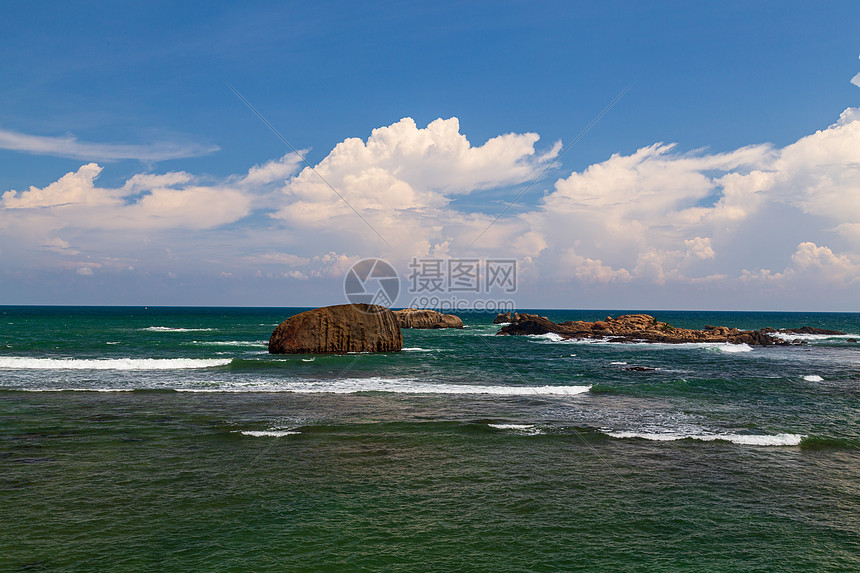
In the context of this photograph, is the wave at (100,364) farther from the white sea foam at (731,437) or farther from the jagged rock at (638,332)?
the jagged rock at (638,332)

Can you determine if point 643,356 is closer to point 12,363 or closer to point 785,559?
point 785,559

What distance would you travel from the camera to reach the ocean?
845cm

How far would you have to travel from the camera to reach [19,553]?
8211 mm

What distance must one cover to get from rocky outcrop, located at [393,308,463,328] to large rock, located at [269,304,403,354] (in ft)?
175

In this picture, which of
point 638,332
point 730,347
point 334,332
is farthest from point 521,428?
point 638,332

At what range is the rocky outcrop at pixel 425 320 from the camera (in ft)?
310

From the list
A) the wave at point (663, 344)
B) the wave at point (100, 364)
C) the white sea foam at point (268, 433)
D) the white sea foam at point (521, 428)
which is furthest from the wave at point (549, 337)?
the white sea foam at point (268, 433)

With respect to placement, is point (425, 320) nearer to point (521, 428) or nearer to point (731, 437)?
point (521, 428)

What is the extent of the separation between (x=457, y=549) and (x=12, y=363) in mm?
36446

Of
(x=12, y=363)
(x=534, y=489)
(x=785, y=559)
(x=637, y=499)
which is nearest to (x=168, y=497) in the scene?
(x=534, y=489)

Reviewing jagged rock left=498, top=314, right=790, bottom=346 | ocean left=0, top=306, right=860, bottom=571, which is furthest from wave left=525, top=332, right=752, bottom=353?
ocean left=0, top=306, right=860, bottom=571

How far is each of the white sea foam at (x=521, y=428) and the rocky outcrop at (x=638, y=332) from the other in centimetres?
5071

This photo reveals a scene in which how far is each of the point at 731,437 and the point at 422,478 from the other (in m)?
10.5

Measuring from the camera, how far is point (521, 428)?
→ 17031 millimetres
